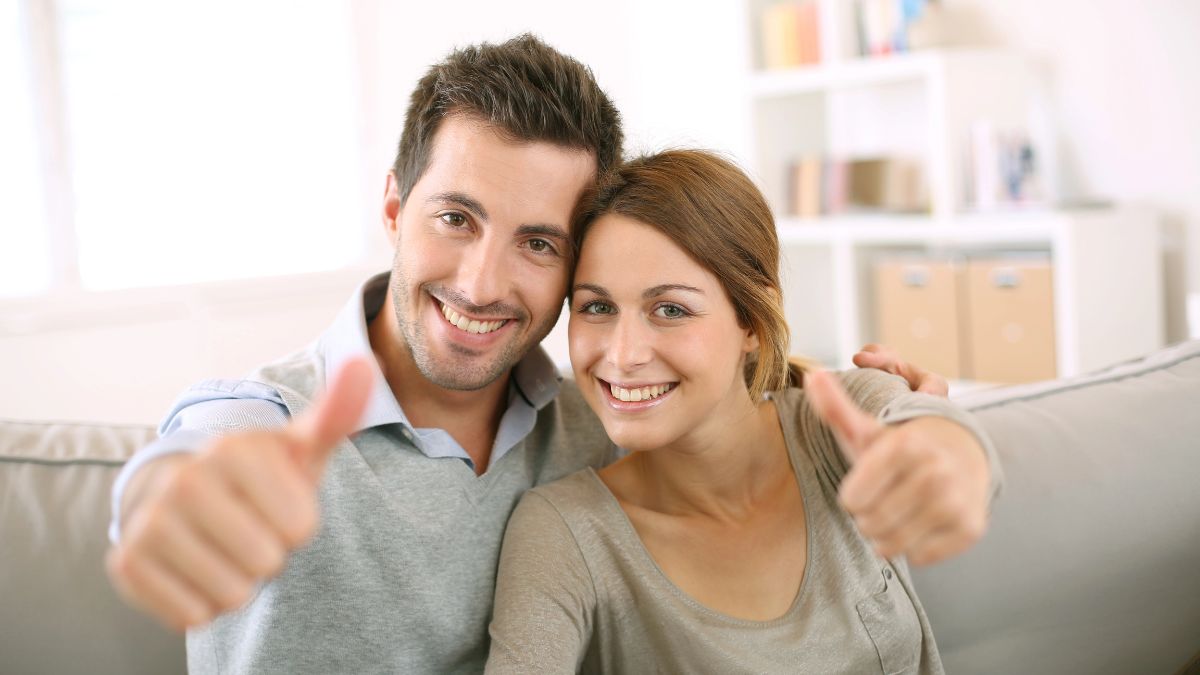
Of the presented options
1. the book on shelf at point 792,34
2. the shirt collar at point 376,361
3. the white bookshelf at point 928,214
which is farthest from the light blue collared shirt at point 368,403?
the book on shelf at point 792,34

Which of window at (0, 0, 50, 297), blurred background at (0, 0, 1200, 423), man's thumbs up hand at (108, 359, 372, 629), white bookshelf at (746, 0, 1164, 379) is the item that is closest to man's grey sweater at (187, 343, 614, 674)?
man's thumbs up hand at (108, 359, 372, 629)

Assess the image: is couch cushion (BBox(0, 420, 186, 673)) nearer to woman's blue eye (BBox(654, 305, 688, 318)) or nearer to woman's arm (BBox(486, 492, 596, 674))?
woman's arm (BBox(486, 492, 596, 674))

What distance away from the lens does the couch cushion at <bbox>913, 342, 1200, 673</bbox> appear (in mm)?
1503

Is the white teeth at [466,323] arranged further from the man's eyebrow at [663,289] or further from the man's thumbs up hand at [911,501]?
the man's thumbs up hand at [911,501]

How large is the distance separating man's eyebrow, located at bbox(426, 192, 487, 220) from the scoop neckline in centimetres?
37

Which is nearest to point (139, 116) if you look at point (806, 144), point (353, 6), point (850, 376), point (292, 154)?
point (292, 154)

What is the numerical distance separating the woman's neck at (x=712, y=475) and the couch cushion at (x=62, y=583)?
615mm

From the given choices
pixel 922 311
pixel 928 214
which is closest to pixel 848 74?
pixel 928 214

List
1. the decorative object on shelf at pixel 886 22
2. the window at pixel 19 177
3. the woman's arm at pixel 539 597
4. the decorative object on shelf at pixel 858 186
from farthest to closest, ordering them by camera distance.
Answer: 1. the decorative object on shelf at pixel 858 186
2. the decorative object on shelf at pixel 886 22
3. the window at pixel 19 177
4. the woman's arm at pixel 539 597

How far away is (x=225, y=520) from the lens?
0.70 meters

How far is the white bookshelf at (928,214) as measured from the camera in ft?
11.5

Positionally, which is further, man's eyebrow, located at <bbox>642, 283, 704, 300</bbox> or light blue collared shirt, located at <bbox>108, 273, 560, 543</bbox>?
man's eyebrow, located at <bbox>642, 283, 704, 300</bbox>

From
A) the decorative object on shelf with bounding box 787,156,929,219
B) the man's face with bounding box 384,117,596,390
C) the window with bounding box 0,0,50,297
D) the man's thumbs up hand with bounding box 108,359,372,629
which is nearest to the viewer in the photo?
the man's thumbs up hand with bounding box 108,359,372,629

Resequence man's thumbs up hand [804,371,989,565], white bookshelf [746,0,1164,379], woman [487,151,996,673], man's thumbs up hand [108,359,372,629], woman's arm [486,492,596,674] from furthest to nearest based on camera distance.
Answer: white bookshelf [746,0,1164,379], woman [487,151,996,673], woman's arm [486,492,596,674], man's thumbs up hand [804,371,989,565], man's thumbs up hand [108,359,372,629]
